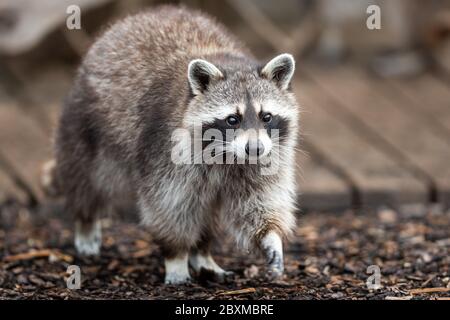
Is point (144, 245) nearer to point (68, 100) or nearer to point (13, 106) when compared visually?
point (68, 100)

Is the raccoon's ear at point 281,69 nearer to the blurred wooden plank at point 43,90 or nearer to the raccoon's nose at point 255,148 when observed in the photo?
the raccoon's nose at point 255,148

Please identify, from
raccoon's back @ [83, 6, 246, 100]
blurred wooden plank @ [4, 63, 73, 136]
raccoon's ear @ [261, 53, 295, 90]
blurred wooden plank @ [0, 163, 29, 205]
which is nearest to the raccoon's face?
raccoon's ear @ [261, 53, 295, 90]

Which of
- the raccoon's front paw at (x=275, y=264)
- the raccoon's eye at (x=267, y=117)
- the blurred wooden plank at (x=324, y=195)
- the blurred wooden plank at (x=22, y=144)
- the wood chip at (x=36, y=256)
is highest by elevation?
the blurred wooden plank at (x=22, y=144)

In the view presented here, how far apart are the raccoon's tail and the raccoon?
34cm

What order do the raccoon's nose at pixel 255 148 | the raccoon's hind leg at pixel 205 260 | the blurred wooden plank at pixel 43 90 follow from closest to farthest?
1. the raccoon's nose at pixel 255 148
2. the raccoon's hind leg at pixel 205 260
3. the blurred wooden plank at pixel 43 90

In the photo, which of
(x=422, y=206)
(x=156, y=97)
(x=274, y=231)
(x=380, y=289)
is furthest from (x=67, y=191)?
(x=422, y=206)

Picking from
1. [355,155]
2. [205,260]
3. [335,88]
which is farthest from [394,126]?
[205,260]

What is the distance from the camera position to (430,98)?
33.1 ft

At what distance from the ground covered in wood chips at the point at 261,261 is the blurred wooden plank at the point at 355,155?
18 cm

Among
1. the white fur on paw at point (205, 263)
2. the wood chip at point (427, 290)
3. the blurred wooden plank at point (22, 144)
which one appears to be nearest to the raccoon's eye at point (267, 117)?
the white fur on paw at point (205, 263)

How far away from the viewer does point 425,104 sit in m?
9.98

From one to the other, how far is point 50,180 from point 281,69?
8.13ft

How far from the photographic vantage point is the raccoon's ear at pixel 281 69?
20.1 feet

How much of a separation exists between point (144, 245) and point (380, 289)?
2243 millimetres
